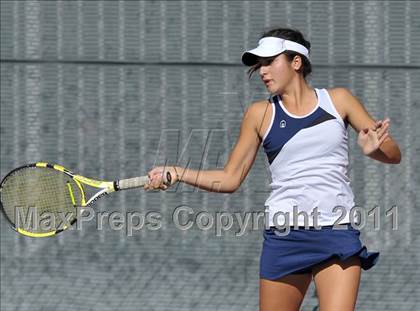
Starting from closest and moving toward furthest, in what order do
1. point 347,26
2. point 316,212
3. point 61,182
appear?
1. point 316,212
2. point 61,182
3. point 347,26

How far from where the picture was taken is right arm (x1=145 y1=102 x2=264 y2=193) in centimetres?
381

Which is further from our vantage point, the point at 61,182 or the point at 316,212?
the point at 61,182

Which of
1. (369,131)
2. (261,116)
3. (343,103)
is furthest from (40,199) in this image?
(369,131)

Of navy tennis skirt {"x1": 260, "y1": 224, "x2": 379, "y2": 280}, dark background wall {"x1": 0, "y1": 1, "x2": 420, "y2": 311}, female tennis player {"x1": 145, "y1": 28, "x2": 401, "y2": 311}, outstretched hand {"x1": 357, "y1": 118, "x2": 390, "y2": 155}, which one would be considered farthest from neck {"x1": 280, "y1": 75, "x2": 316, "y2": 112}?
dark background wall {"x1": 0, "y1": 1, "x2": 420, "y2": 311}

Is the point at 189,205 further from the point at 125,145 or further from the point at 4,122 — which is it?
the point at 4,122

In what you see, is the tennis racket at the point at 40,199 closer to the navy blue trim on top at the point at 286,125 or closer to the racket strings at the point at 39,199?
the racket strings at the point at 39,199

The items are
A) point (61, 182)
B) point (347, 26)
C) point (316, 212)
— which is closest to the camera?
point (316, 212)

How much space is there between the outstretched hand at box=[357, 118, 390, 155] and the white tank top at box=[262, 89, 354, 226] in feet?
0.42

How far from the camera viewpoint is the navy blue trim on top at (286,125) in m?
3.72

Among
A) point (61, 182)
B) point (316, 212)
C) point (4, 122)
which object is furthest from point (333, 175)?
point (4, 122)

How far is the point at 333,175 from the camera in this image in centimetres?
372

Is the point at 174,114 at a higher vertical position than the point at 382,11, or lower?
lower

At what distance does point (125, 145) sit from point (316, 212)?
214 centimetres

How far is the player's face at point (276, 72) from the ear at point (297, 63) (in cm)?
3
